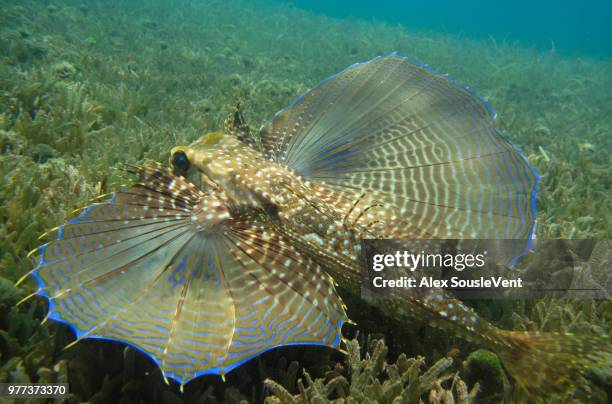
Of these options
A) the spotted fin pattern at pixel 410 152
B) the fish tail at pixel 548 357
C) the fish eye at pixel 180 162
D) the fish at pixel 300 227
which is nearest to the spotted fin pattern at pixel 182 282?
the fish at pixel 300 227

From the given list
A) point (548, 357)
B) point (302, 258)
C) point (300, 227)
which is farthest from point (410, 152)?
point (548, 357)

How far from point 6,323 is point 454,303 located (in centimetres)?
284

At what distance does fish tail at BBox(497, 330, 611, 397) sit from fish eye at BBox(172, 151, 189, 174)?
244cm

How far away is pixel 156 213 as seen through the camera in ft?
8.58

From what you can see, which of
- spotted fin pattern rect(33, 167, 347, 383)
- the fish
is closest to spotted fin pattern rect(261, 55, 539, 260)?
the fish

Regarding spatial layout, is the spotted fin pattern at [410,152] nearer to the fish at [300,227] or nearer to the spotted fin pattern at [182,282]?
the fish at [300,227]

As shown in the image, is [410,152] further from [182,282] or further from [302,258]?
[182,282]

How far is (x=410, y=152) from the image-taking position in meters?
3.60

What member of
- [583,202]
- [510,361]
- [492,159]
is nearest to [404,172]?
[492,159]

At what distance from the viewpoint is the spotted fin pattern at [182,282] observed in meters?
2.12

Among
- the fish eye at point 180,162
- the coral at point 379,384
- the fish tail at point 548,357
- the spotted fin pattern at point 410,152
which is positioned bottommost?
the coral at point 379,384

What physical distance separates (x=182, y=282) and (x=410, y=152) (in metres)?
2.23

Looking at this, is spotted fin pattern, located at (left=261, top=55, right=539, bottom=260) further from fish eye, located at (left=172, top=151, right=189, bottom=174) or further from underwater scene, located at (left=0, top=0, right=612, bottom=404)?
fish eye, located at (left=172, top=151, right=189, bottom=174)

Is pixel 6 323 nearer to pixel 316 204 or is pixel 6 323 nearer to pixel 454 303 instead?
pixel 316 204
